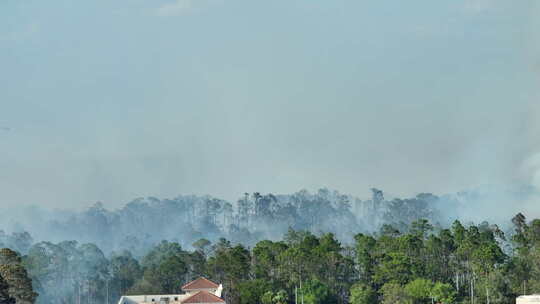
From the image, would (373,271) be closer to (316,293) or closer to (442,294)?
(316,293)

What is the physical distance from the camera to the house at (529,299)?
262 ft

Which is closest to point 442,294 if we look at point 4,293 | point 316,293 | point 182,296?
point 316,293

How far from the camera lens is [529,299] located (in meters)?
80.5

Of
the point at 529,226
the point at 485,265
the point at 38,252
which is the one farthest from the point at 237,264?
the point at 38,252

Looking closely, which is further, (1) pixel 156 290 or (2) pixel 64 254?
(2) pixel 64 254

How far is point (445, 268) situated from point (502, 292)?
9068 mm

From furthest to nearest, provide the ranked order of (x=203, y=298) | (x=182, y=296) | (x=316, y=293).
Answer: (x=182, y=296) → (x=316, y=293) → (x=203, y=298)

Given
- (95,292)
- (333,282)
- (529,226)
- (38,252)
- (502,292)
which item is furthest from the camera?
(38,252)

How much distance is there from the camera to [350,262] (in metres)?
Answer: 95.4

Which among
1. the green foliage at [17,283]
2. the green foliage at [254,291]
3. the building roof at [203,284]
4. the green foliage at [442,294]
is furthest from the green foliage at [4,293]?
the green foliage at [442,294]

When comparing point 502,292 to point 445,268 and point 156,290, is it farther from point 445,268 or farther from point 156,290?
point 156,290

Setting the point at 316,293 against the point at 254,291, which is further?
the point at 254,291

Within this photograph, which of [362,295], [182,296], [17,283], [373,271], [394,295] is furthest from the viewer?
[373,271]

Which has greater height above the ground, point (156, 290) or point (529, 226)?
point (529, 226)
